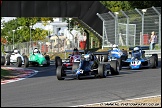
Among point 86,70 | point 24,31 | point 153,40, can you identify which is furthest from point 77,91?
point 24,31

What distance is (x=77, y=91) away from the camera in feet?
48.9

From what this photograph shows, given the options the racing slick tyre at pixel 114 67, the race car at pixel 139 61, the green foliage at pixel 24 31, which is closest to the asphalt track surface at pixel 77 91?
the racing slick tyre at pixel 114 67

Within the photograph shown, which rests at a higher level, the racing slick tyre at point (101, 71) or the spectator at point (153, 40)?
the spectator at point (153, 40)

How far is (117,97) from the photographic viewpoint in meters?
13.1

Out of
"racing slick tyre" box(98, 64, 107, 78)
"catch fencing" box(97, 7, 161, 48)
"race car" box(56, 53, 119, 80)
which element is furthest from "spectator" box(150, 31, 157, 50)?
"racing slick tyre" box(98, 64, 107, 78)

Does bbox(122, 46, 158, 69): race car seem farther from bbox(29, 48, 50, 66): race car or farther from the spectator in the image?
the spectator

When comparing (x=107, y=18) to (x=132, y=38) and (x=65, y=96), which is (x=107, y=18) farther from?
(x=65, y=96)

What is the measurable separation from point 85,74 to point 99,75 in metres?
0.49

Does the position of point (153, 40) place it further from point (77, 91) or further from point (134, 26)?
point (77, 91)

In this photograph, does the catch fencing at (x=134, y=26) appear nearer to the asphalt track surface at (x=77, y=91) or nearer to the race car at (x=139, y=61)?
the race car at (x=139, y=61)

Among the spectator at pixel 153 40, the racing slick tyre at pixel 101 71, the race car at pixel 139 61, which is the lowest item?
the racing slick tyre at pixel 101 71

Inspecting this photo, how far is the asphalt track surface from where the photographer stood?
12.6 metres

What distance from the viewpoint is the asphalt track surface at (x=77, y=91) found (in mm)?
12641

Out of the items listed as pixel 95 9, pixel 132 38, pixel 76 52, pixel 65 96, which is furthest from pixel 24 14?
pixel 65 96
